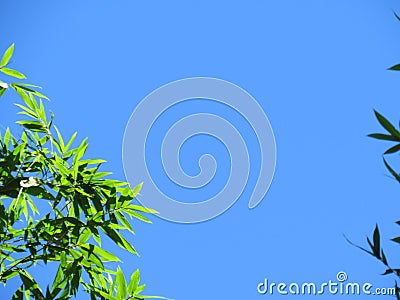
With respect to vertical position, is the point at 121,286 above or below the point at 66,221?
below

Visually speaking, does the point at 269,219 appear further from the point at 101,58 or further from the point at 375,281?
the point at 101,58

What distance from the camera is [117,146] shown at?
3500 mm

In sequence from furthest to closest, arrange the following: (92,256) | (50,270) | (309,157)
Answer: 1. (309,157)
2. (50,270)
3. (92,256)

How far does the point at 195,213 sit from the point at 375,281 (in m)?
1.05

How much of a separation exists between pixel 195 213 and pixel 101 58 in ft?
3.27

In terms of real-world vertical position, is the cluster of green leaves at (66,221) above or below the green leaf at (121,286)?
above

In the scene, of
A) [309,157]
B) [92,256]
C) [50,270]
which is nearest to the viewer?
[92,256]

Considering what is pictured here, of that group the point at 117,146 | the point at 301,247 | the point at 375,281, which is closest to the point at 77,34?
the point at 117,146

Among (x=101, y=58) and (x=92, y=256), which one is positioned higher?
(x=101, y=58)

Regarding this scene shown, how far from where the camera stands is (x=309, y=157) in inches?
140

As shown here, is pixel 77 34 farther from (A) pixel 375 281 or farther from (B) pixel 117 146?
(A) pixel 375 281

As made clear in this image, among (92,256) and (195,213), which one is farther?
(195,213)

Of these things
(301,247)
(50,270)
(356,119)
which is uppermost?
(356,119)

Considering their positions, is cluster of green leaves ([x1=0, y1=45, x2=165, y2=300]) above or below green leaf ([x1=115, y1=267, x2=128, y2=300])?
above
